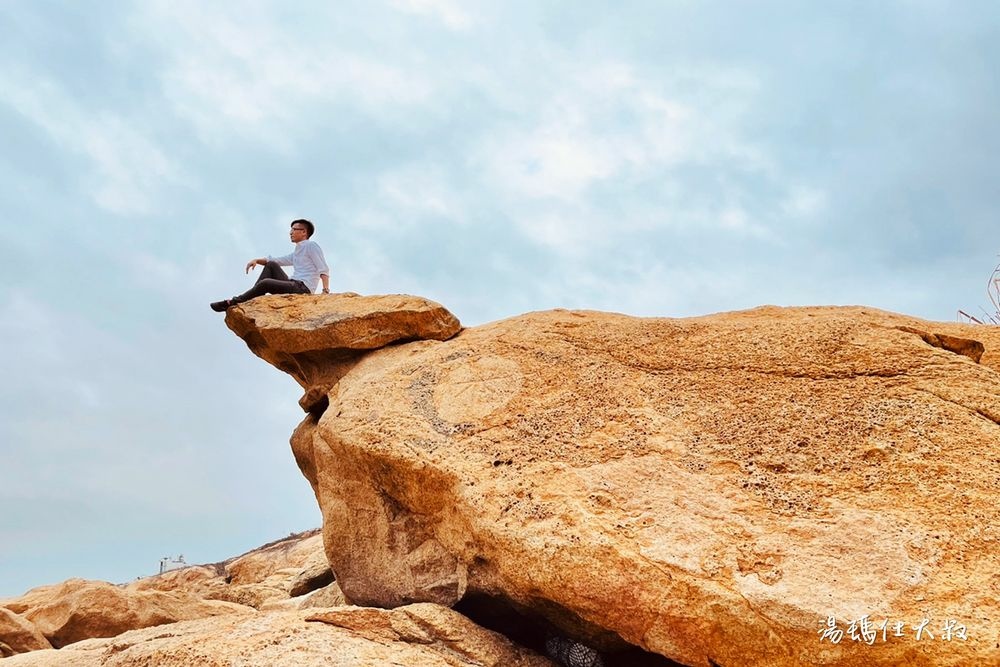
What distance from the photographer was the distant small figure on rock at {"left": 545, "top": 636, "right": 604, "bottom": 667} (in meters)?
5.70

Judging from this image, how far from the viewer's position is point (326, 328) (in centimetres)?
861

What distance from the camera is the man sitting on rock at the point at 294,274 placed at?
31.3 ft

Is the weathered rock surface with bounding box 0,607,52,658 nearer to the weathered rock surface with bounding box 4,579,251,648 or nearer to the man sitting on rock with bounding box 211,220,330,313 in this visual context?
the weathered rock surface with bounding box 4,579,251,648

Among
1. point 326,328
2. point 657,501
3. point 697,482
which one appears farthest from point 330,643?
point 326,328

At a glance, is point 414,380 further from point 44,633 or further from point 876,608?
point 44,633

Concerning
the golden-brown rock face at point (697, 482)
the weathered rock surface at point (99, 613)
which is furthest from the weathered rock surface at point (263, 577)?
the golden-brown rock face at point (697, 482)

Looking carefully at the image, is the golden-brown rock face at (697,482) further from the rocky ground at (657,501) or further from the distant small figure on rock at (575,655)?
the distant small figure on rock at (575,655)

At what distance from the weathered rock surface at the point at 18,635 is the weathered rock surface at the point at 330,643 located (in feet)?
14.8

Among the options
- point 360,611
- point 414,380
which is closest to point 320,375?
point 414,380

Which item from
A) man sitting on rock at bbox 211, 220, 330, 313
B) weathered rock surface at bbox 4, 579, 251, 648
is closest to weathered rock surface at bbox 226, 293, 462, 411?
man sitting on rock at bbox 211, 220, 330, 313

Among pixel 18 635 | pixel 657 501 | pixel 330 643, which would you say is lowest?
pixel 330 643

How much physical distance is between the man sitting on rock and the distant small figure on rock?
537 centimetres

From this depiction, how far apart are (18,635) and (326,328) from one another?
211 inches

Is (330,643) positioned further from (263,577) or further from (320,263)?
(263,577)
